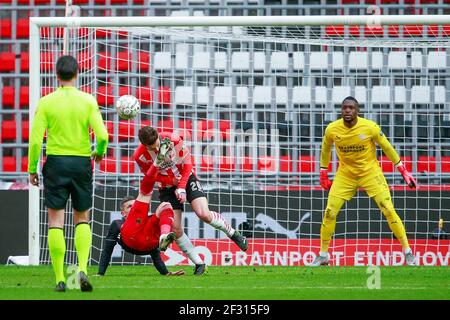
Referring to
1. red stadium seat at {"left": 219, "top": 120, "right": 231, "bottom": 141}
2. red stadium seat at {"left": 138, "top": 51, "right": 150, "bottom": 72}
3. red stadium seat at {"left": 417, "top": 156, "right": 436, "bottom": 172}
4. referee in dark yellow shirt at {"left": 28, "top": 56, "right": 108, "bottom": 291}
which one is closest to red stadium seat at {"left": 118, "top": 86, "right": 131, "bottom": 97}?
red stadium seat at {"left": 138, "top": 51, "right": 150, "bottom": 72}

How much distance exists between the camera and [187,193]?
35.9ft

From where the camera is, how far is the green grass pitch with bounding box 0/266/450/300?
7645 millimetres

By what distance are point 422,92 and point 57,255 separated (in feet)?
28.9

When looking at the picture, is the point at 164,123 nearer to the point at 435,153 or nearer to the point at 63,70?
the point at 435,153

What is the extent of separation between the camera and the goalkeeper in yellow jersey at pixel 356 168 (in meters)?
11.7

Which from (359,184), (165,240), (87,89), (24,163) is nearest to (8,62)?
(24,163)

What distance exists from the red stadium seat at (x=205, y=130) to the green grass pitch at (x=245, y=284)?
4480 mm

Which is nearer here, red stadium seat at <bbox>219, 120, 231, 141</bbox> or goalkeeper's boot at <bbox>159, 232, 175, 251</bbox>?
goalkeeper's boot at <bbox>159, 232, 175, 251</bbox>

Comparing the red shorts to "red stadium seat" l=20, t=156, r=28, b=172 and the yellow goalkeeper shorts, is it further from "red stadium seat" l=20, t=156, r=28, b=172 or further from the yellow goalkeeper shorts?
"red stadium seat" l=20, t=156, r=28, b=172

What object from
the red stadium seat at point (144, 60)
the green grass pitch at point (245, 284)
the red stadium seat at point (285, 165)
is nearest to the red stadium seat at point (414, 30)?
the red stadium seat at point (285, 165)

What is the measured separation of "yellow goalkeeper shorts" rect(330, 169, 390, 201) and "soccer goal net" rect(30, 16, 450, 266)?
6.70ft

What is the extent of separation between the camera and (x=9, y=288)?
859cm

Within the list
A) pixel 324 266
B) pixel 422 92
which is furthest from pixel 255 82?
pixel 324 266

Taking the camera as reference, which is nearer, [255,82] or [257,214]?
[257,214]
